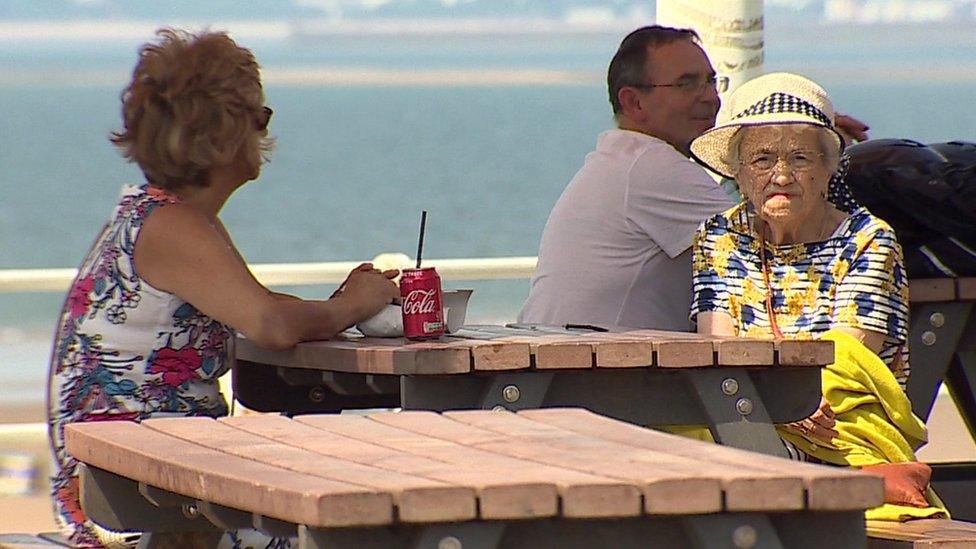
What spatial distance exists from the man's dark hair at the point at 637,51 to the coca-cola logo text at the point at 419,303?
1327 mm

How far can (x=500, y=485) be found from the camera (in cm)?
229

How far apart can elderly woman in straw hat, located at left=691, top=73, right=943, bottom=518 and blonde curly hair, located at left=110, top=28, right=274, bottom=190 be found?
1.05 m

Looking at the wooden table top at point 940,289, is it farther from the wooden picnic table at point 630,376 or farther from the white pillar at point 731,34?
the white pillar at point 731,34

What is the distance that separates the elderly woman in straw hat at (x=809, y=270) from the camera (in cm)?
390

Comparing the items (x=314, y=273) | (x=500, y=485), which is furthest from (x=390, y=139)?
(x=500, y=485)

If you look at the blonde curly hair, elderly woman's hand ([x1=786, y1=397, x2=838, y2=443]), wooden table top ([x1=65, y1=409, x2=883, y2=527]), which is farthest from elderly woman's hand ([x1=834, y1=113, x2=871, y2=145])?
wooden table top ([x1=65, y1=409, x2=883, y2=527])

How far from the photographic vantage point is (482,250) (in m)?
38.7

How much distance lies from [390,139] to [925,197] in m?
69.1

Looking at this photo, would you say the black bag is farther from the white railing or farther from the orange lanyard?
the white railing

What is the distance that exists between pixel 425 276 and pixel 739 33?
2271 millimetres

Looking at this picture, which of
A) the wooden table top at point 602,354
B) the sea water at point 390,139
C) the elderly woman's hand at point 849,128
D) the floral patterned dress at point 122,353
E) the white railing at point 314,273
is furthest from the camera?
the sea water at point 390,139

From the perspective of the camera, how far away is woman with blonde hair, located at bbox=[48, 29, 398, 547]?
380cm

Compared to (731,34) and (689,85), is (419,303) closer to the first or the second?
(689,85)

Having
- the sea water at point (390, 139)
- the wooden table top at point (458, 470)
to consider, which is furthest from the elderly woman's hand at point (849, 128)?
the sea water at point (390, 139)
